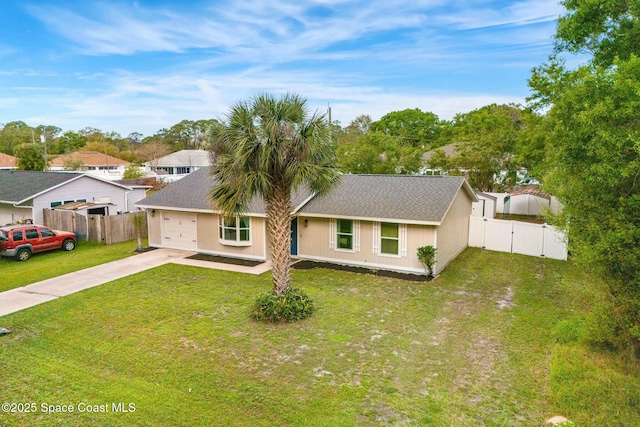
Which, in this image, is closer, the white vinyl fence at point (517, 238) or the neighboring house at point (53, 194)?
the white vinyl fence at point (517, 238)

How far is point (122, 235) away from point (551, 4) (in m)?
20.0

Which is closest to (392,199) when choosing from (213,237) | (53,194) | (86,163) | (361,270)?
(361,270)

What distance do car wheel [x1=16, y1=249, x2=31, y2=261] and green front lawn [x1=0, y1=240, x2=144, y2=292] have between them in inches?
7.0

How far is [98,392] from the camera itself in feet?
21.5

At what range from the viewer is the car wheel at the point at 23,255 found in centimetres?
1638

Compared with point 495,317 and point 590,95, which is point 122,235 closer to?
point 495,317

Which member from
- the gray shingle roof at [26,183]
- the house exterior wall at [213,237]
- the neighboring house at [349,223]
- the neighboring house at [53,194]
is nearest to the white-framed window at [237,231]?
the neighboring house at [349,223]

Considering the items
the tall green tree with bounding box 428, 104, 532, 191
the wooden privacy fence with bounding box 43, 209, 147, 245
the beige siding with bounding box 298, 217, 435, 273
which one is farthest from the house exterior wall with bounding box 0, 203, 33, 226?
the tall green tree with bounding box 428, 104, 532, 191

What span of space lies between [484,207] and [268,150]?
54.7 ft

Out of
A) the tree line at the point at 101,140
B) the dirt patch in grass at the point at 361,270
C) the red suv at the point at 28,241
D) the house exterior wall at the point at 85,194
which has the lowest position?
the dirt patch in grass at the point at 361,270

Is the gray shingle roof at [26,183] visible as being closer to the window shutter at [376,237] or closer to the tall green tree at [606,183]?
the window shutter at [376,237]

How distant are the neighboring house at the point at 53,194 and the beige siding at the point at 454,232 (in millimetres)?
17966

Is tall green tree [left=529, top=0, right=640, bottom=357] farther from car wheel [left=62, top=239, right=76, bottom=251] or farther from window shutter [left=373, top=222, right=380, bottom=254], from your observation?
car wheel [left=62, top=239, right=76, bottom=251]

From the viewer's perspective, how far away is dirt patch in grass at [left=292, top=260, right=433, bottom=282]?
541 inches
